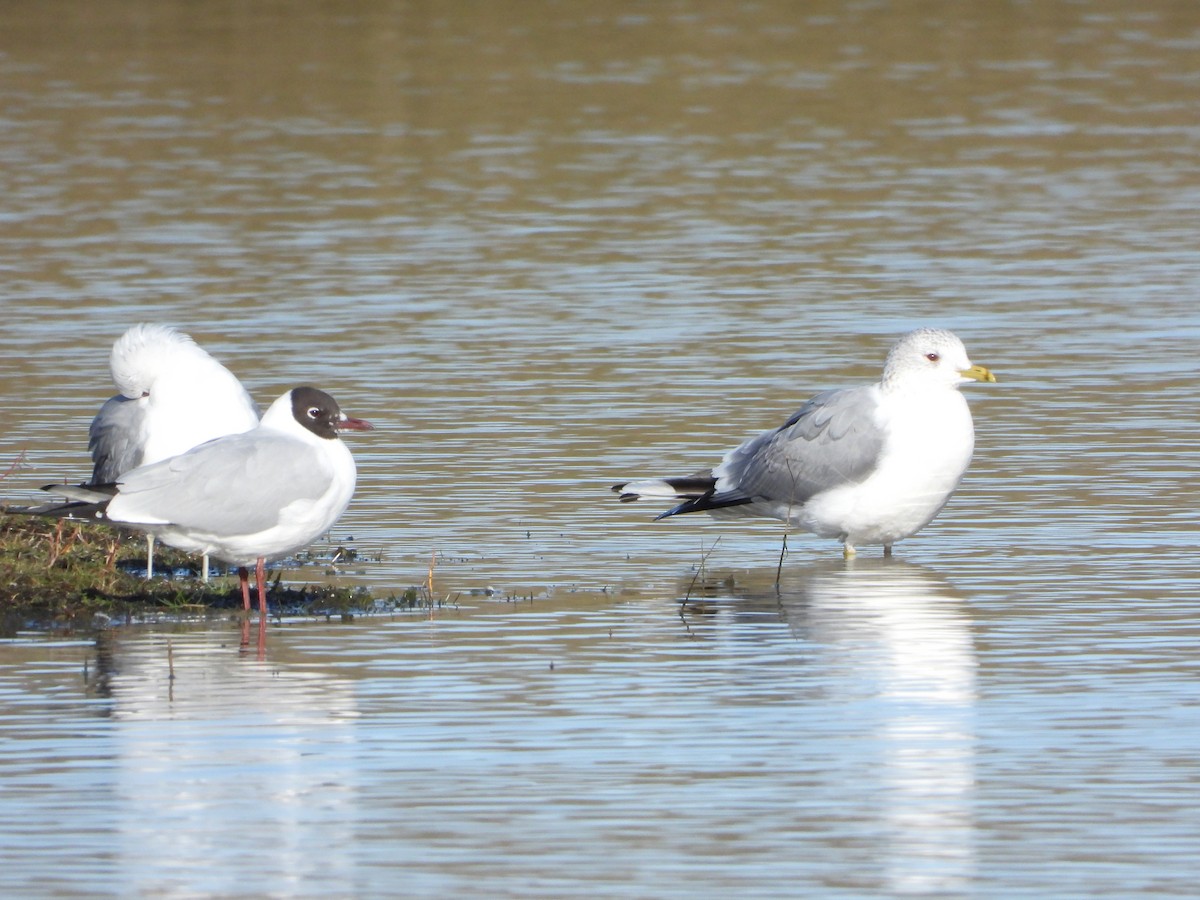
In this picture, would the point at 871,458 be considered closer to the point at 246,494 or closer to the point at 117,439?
the point at 246,494

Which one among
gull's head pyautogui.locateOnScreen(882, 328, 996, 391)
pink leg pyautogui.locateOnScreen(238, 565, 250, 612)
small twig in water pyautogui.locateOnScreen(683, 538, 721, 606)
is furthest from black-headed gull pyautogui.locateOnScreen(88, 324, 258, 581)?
gull's head pyautogui.locateOnScreen(882, 328, 996, 391)

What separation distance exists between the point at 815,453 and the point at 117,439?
10.8 feet

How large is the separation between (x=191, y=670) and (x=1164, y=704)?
3593mm

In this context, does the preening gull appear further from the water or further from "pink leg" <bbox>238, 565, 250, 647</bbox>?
"pink leg" <bbox>238, 565, 250, 647</bbox>

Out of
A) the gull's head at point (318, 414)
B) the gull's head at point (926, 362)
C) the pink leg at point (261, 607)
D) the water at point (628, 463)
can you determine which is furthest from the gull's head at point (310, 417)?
the gull's head at point (926, 362)

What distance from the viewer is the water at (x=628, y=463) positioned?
25.3ft

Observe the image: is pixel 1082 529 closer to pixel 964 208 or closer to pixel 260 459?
pixel 260 459

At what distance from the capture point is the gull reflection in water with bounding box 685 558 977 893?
A: 751 centimetres

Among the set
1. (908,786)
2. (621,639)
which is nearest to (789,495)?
(621,639)

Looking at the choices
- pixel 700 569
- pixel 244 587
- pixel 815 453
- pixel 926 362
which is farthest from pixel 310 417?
pixel 926 362

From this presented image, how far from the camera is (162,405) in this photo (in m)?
12.1

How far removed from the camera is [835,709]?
902 cm

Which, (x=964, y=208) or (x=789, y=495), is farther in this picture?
(x=964, y=208)

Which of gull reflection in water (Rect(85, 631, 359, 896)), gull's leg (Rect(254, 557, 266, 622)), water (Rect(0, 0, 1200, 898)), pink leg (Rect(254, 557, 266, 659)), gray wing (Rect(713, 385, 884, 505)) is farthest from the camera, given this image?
gray wing (Rect(713, 385, 884, 505))
